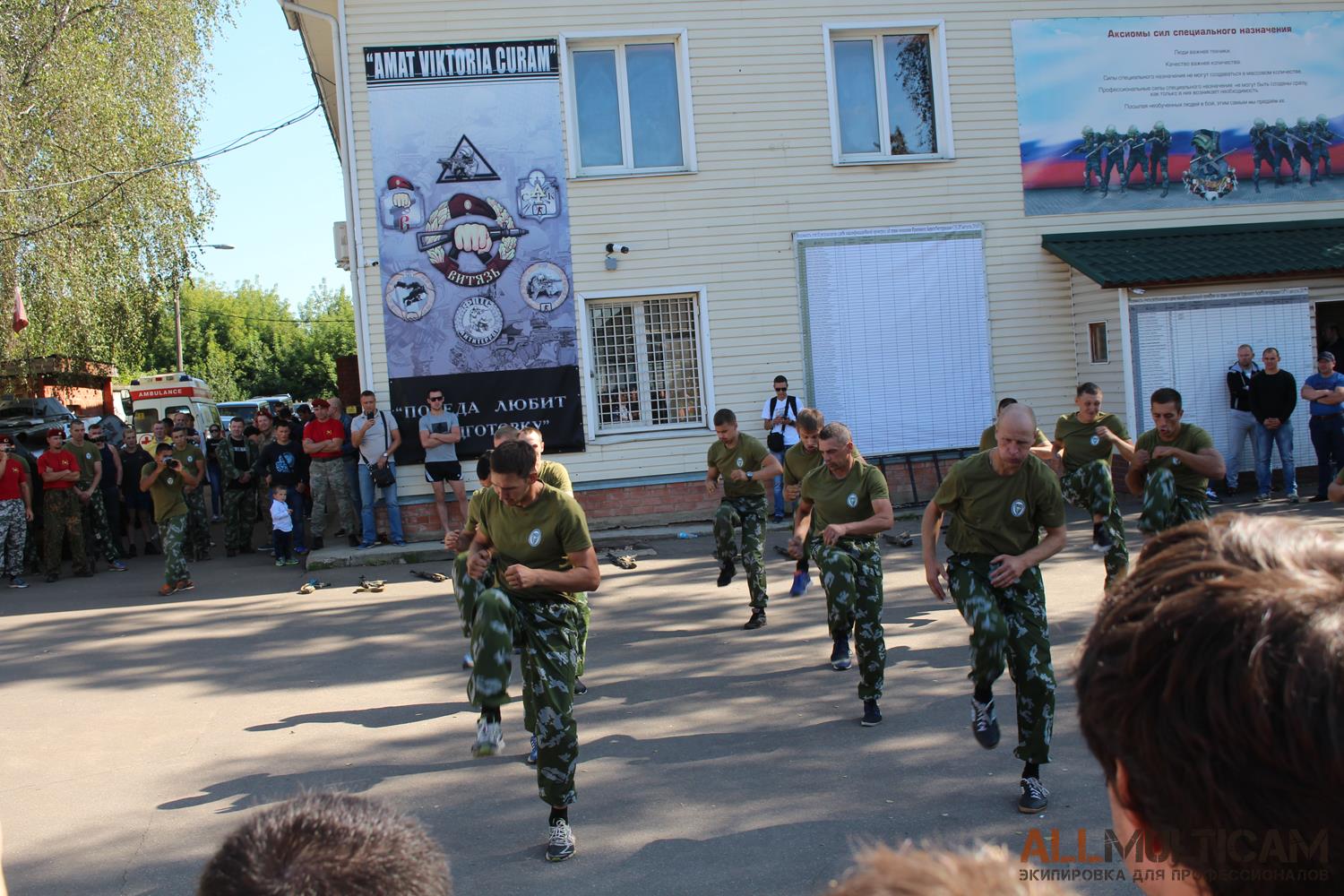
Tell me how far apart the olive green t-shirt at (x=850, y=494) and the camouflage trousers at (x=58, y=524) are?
11585mm

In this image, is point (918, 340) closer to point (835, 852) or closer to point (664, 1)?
point (664, 1)

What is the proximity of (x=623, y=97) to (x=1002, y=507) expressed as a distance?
1170 centimetres

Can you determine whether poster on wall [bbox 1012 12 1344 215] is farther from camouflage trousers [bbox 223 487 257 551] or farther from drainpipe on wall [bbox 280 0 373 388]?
camouflage trousers [bbox 223 487 257 551]

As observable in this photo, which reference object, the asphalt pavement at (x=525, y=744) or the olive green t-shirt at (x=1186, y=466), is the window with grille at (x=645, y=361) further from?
the olive green t-shirt at (x=1186, y=466)

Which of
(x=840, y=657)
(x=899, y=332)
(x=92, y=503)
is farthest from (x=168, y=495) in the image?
(x=899, y=332)

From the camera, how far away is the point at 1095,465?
1050 centimetres

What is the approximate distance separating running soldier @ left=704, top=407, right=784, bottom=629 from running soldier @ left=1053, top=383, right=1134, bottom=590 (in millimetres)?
2727

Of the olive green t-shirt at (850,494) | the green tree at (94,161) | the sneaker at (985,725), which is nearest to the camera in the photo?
the sneaker at (985,725)

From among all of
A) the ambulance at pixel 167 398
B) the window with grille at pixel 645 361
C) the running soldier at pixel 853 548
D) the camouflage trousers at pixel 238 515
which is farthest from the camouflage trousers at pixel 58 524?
the ambulance at pixel 167 398

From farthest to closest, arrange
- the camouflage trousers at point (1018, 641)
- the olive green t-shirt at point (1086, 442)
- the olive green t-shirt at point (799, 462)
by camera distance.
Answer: the olive green t-shirt at point (1086, 442) < the olive green t-shirt at point (799, 462) < the camouflage trousers at point (1018, 641)

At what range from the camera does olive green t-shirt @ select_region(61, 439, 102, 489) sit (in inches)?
642

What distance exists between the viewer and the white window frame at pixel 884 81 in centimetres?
1686

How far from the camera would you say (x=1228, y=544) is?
1318 mm

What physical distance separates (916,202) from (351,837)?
16.5 meters
